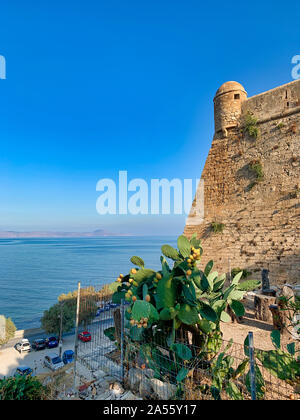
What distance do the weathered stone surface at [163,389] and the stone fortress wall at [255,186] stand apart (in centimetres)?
762

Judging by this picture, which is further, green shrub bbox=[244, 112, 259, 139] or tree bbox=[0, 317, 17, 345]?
tree bbox=[0, 317, 17, 345]

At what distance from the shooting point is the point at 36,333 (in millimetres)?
18562

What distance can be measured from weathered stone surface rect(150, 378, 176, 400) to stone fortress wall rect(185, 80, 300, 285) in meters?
7.62

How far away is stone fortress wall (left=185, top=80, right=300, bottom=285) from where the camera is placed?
8.99 metres

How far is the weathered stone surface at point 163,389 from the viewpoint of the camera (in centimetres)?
255

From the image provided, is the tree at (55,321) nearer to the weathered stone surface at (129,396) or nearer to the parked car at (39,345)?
the parked car at (39,345)

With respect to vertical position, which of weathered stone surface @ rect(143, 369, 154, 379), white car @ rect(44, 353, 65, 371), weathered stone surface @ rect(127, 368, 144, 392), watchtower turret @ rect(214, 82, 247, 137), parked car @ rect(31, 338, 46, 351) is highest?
watchtower turret @ rect(214, 82, 247, 137)

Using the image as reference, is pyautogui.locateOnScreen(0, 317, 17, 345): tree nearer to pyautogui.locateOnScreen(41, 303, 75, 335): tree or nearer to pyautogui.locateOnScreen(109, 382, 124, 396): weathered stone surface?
pyautogui.locateOnScreen(41, 303, 75, 335): tree

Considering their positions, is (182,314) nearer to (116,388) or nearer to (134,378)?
(134,378)

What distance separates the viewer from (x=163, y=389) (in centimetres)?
260

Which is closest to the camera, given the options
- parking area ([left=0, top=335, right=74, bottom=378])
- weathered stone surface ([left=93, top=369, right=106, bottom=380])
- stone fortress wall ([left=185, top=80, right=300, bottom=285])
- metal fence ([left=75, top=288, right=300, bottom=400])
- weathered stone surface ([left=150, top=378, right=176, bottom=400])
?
metal fence ([left=75, top=288, right=300, bottom=400])

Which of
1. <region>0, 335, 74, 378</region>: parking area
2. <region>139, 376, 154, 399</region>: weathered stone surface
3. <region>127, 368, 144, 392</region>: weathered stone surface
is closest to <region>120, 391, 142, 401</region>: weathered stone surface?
<region>139, 376, 154, 399</region>: weathered stone surface
